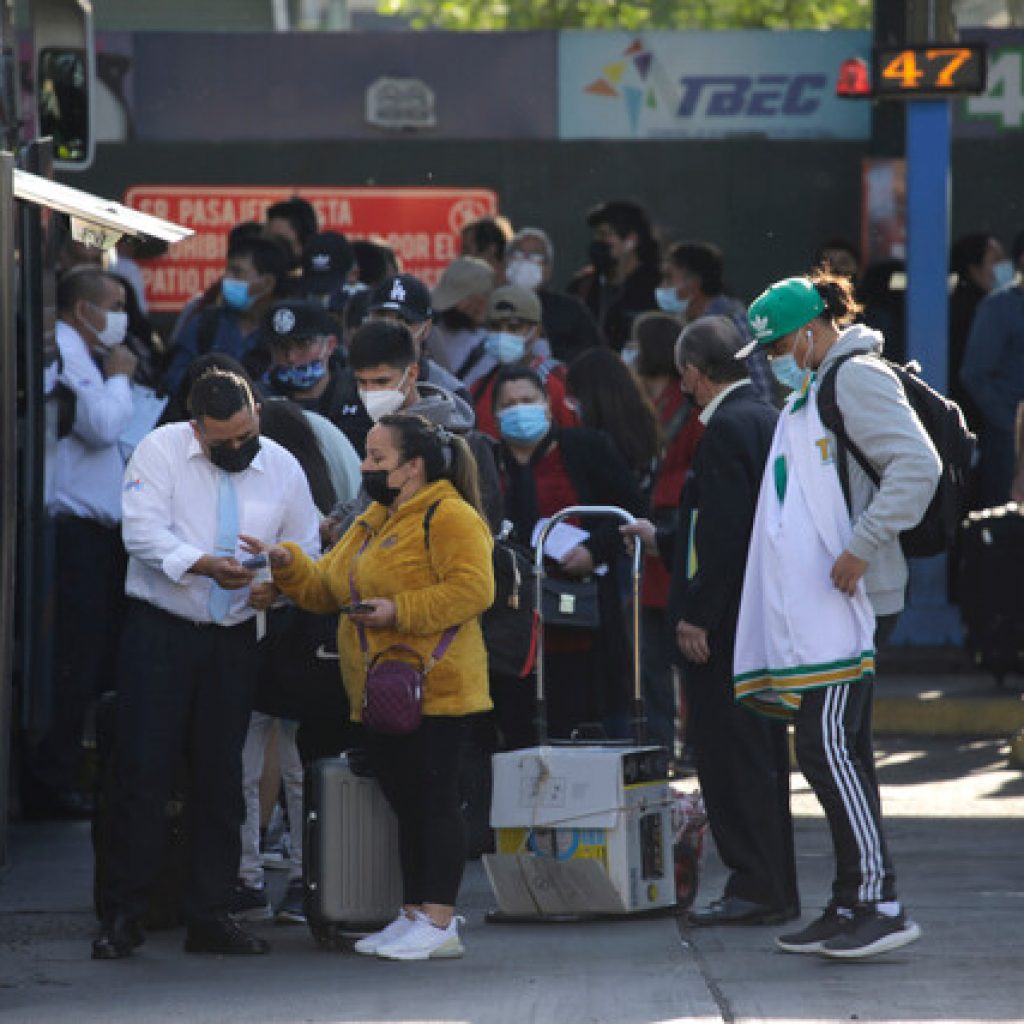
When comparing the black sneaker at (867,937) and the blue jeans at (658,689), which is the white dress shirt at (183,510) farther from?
the blue jeans at (658,689)

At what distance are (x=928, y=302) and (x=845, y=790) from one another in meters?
7.05

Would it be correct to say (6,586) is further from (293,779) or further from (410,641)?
(410,641)

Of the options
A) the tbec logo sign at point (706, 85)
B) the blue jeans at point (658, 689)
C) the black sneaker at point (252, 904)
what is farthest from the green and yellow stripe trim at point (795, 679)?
the tbec logo sign at point (706, 85)

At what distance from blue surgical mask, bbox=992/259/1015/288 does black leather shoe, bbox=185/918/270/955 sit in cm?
864

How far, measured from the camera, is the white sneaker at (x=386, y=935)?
794 cm

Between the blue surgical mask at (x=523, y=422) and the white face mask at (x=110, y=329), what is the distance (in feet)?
5.55

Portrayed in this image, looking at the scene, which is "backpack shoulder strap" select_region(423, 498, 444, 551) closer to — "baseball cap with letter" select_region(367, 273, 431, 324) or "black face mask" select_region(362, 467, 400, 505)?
"black face mask" select_region(362, 467, 400, 505)

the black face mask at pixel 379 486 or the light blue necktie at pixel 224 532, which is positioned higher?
the black face mask at pixel 379 486

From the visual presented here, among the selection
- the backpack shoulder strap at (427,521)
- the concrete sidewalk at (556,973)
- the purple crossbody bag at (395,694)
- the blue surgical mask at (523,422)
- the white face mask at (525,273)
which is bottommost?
the concrete sidewalk at (556,973)

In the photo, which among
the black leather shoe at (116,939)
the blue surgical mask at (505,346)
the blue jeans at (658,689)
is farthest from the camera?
the blue surgical mask at (505,346)

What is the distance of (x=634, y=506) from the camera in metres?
10.5

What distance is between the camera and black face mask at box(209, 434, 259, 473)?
8070mm

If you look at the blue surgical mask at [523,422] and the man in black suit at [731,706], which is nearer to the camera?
the man in black suit at [731,706]

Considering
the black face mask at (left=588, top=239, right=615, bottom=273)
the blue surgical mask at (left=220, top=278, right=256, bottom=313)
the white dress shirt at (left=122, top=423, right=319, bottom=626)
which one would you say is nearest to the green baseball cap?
the white dress shirt at (left=122, top=423, right=319, bottom=626)
